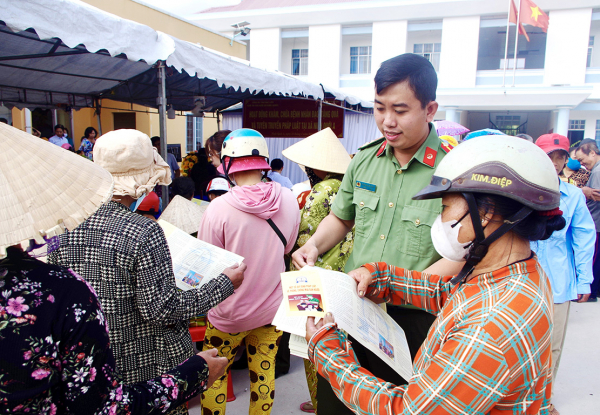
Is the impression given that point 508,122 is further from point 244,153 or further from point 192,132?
point 244,153

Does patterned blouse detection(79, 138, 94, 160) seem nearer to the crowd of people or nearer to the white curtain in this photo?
the white curtain

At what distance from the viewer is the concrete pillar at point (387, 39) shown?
20.8 m

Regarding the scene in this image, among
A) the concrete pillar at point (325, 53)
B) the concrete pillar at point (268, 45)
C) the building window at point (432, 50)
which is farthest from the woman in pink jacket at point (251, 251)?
the concrete pillar at point (268, 45)

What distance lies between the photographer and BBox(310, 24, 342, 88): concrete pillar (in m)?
21.8

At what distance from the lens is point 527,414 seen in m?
1.02

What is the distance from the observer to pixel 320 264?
272 cm

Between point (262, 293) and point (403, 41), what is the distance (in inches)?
832

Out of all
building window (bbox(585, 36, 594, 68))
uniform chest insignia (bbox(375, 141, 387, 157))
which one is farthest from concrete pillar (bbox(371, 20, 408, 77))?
uniform chest insignia (bbox(375, 141, 387, 157))

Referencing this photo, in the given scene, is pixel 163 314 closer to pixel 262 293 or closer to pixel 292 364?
pixel 262 293

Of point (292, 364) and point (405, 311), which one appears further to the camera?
point (292, 364)

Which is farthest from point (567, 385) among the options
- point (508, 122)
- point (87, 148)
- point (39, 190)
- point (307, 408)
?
point (508, 122)

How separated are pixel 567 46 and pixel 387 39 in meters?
8.19

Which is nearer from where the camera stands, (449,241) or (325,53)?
(449,241)

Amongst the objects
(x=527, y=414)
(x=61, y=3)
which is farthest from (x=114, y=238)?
(x=61, y=3)
